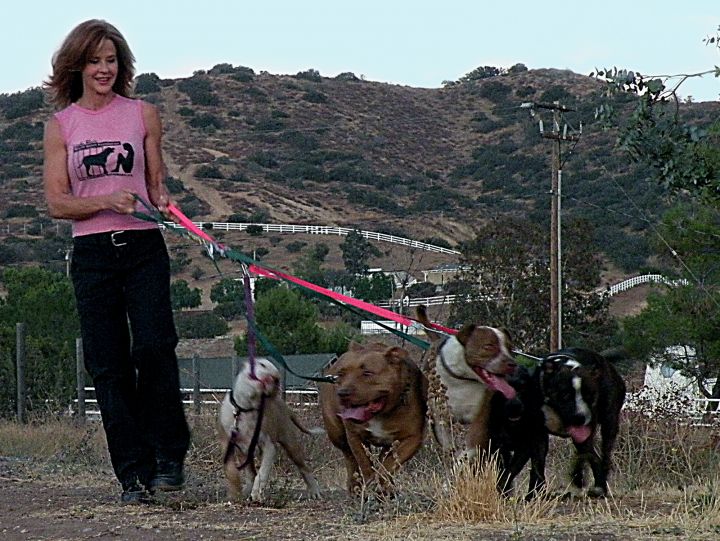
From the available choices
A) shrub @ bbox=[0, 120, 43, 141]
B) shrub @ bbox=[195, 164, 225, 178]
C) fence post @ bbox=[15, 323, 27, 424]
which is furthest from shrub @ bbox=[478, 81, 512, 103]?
fence post @ bbox=[15, 323, 27, 424]

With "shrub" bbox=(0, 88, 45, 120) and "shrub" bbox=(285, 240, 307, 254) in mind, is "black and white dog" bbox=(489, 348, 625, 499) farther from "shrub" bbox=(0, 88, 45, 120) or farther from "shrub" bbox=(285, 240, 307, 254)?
"shrub" bbox=(0, 88, 45, 120)

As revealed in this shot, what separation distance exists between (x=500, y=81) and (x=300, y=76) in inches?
507

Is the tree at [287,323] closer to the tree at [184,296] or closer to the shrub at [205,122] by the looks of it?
the tree at [184,296]

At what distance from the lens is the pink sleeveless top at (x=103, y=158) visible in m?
6.46

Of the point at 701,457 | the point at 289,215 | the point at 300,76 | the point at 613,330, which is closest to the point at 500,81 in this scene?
the point at 300,76

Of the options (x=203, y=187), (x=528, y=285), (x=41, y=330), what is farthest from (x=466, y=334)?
(x=203, y=187)

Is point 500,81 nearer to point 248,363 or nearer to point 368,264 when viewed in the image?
point 368,264

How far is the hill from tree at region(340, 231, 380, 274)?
5.11 metres

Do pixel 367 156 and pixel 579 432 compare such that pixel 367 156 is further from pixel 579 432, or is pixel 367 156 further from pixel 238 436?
pixel 579 432

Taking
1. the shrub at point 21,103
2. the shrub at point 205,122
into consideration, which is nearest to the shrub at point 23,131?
the shrub at point 21,103

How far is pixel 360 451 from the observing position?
6.71 metres

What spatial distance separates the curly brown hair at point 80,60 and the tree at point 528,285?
84.3 feet

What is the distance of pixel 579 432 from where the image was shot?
6.62 meters

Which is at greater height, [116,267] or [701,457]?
[116,267]
